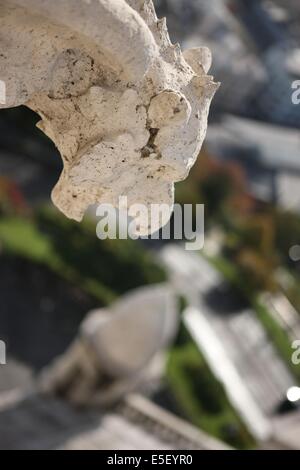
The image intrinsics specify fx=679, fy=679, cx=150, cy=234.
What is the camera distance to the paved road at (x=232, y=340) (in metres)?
13.3

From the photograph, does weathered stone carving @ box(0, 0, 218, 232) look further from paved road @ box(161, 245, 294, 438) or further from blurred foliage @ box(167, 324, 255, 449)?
paved road @ box(161, 245, 294, 438)

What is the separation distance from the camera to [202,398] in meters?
12.1

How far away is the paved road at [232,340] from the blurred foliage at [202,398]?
0.43m

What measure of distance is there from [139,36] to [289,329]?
14.5m

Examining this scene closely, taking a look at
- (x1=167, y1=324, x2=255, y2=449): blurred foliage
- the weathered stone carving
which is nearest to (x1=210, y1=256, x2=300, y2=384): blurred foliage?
(x1=167, y1=324, x2=255, y2=449): blurred foliage

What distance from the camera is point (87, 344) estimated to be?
8.00 m

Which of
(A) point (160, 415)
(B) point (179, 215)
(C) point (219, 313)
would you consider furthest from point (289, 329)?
(B) point (179, 215)

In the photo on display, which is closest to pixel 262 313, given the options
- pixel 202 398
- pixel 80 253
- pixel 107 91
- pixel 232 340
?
pixel 232 340

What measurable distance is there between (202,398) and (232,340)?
329 centimetres

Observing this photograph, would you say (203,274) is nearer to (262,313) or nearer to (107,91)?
(262,313)

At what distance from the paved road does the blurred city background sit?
4 cm

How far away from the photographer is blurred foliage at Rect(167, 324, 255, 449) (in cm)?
1152

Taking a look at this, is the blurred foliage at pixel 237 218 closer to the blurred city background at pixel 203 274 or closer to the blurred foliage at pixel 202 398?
the blurred city background at pixel 203 274

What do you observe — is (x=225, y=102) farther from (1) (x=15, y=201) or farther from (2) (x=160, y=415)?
(2) (x=160, y=415)
